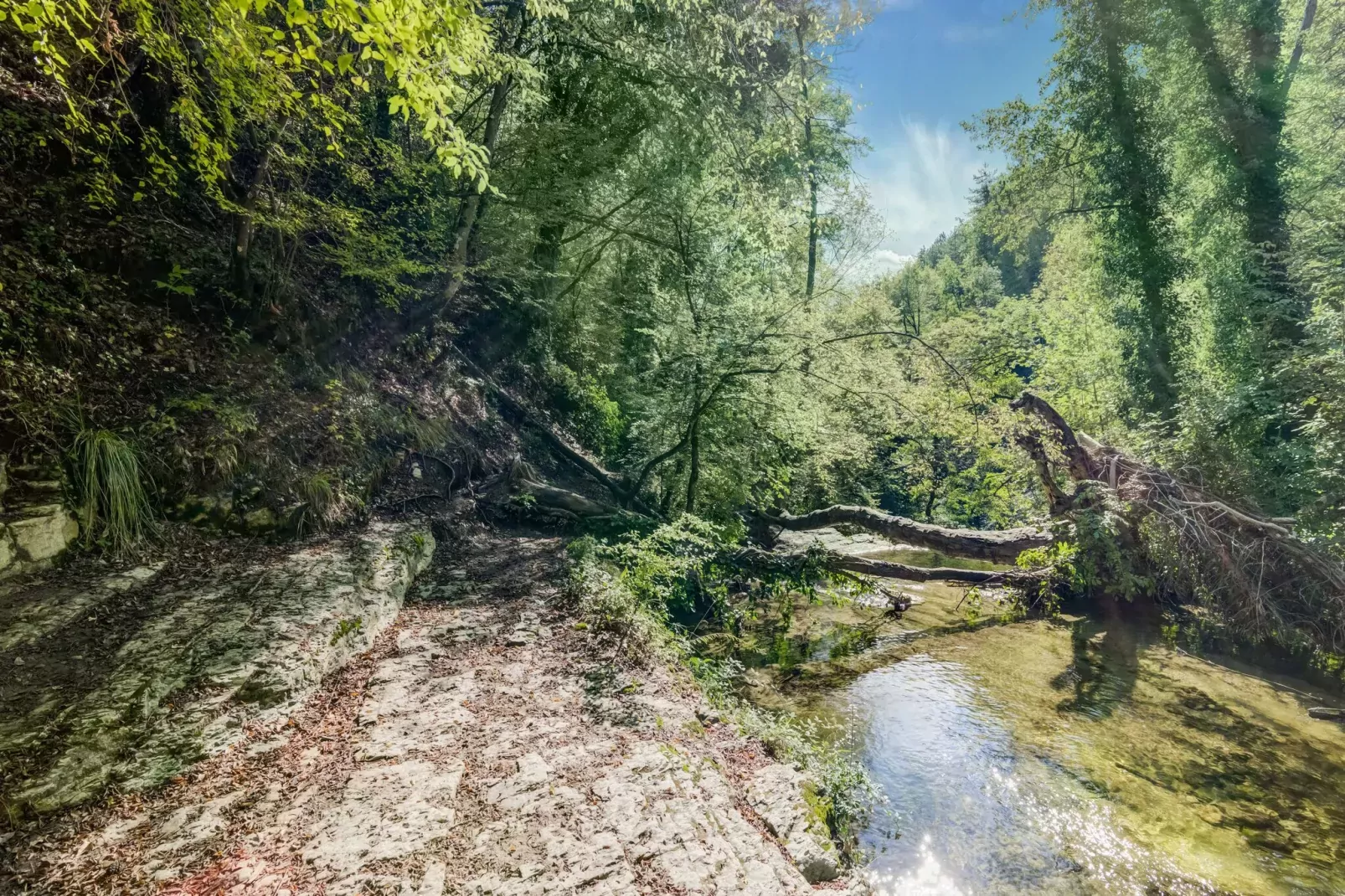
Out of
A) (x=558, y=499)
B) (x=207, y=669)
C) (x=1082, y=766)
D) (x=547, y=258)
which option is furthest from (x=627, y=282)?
(x=1082, y=766)

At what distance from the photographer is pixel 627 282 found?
490 inches

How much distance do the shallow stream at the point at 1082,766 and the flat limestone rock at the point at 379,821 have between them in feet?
10.8

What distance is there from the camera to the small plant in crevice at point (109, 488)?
4.18 m

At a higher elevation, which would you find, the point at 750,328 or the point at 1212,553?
the point at 750,328

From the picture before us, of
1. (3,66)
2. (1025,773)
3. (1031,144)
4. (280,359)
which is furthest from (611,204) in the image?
(1031,144)

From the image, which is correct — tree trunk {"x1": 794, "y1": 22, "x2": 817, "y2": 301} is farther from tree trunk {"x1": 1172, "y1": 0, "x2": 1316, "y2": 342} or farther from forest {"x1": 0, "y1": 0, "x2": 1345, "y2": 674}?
tree trunk {"x1": 1172, "y1": 0, "x2": 1316, "y2": 342}

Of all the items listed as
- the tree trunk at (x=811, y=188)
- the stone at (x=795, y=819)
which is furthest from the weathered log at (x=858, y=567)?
the tree trunk at (x=811, y=188)

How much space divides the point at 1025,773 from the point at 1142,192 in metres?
14.8

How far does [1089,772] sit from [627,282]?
11220 mm

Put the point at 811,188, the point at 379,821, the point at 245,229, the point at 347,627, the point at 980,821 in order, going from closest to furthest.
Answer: the point at 379,821 → the point at 347,627 → the point at 980,821 → the point at 245,229 → the point at 811,188

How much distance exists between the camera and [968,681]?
733 centimetres

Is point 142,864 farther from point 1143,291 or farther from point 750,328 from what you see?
point 1143,291

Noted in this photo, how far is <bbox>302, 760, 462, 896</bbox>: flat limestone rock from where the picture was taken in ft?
7.91

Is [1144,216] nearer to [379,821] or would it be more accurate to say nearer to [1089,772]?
[1089,772]
